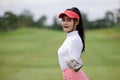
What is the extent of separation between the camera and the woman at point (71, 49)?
3.12m

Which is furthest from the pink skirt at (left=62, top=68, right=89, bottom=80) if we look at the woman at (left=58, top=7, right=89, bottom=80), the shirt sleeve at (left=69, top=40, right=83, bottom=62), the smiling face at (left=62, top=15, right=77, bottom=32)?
the smiling face at (left=62, top=15, right=77, bottom=32)

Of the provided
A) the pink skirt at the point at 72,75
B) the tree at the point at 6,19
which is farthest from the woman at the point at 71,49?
the tree at the point at 6,19

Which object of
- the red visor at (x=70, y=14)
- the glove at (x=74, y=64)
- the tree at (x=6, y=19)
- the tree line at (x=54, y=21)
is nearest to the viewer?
the glove at (x=74, y=64)

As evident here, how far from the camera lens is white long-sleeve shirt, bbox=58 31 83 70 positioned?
3.12m

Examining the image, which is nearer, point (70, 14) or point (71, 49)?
point (71, 49)

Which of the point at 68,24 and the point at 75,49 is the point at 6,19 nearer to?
the point at 68,24

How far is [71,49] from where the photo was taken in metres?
3.12

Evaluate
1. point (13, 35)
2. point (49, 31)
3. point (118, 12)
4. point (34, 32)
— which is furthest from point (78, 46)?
point (49, 31)

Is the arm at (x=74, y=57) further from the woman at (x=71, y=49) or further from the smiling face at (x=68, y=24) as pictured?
the smiling face at (x=68, y=24)

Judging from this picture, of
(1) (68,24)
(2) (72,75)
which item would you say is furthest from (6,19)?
(2) (72,75)

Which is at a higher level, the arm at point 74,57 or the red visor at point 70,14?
the red visor at point 70,14

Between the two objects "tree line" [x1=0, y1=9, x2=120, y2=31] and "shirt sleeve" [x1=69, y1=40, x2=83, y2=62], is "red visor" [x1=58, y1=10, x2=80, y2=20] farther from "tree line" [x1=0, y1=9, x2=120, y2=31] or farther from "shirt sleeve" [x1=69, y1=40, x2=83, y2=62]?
"tree line" [x1=0, y1=9, x2=120, y2=31]

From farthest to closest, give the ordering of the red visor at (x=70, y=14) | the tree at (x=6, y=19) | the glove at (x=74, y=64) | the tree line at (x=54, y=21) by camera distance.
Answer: the tree line at (x=54, y=21), the tree at (x=6, y=19), the red visor at (x=70, y=14), the glove at (x=74, y=64)

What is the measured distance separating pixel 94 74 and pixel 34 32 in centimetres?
2447
